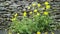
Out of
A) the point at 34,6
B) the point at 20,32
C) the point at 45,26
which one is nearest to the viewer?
the point at 20,32

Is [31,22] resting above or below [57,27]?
above

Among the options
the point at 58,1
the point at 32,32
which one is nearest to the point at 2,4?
the point at 58,1

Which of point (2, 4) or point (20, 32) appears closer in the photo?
point (20, 32)

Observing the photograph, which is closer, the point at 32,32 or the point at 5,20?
the point at 32,32

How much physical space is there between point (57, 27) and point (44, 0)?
0.82 m

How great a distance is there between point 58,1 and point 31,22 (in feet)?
5.50

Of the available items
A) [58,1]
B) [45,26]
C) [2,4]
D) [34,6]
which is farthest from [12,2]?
[45,26]

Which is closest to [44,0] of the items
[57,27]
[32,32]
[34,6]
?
[34,6]

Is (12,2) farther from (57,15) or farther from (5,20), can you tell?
(57,15)

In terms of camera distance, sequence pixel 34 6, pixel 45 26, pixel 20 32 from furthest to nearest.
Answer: pixel 34 6 < pixel 45 26 < pixel 20 32

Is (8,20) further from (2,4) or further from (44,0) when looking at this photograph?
(44,0)

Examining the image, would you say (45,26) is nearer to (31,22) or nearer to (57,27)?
(31,22)

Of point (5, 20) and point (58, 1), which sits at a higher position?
point (58, 1)

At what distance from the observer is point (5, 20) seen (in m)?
6.24
